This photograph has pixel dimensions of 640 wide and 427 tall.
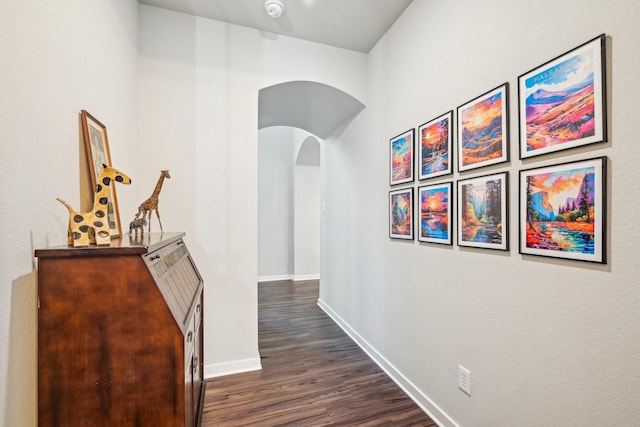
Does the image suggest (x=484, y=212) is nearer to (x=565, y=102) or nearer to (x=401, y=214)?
(x=565, y=102)

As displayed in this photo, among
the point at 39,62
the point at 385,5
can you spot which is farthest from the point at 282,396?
the point at 385,5

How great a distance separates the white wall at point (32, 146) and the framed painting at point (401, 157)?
1.90 metres

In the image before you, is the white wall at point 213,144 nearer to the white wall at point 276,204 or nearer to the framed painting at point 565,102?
the framed painting at point 565,102

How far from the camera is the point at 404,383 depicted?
203 centimetres

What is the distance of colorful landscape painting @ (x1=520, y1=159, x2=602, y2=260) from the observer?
999 mm

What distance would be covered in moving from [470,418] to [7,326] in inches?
79.9

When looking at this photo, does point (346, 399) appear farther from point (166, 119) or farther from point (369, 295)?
point (166, 119)

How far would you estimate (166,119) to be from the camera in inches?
84.1

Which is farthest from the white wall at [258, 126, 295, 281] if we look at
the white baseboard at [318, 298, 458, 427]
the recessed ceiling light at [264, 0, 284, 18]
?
the recessed ceiling light at [264, 0, 284, 18]

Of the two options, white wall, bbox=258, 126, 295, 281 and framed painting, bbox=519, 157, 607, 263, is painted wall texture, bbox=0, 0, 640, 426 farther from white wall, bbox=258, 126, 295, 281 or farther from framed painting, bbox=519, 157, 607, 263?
white wall, bbox=258, 126, 295, 281

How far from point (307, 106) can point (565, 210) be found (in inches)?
97.0

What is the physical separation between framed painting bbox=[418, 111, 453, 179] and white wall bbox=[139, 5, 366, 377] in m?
1.32

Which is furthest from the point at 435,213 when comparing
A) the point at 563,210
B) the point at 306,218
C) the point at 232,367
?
the point at 306,218

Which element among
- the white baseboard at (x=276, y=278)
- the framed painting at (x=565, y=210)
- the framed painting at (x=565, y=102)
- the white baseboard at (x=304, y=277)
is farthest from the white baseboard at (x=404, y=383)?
the white baseboard at (x=276, y=278)
